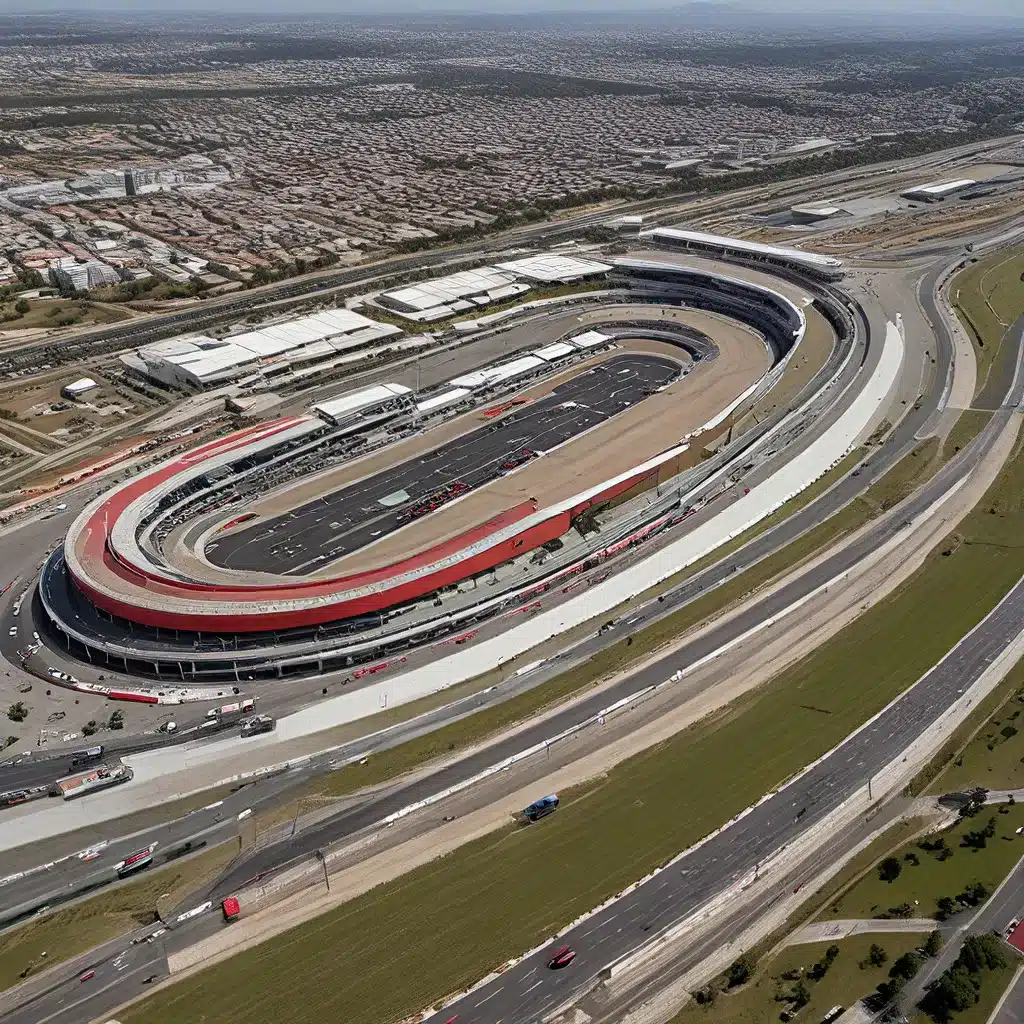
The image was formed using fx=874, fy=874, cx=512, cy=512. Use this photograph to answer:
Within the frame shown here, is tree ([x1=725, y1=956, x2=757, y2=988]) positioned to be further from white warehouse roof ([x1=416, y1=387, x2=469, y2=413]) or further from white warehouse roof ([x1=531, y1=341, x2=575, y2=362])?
white warehouse roof ([x1=531, y1=341, x2=575, y2=362])

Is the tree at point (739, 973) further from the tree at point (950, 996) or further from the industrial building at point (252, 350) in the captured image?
the industrial building at point (252, 350)

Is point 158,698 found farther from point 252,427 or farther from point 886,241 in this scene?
point 886,241

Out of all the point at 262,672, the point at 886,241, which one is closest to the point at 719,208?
the point at 886,241

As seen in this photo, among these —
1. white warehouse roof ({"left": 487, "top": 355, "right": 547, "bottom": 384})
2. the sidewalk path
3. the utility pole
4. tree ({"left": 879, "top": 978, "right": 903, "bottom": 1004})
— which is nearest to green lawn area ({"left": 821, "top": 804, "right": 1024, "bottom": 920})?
the sidewalk path

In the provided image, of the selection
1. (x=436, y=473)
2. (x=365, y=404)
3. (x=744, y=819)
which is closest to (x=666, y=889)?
(x=744, y=819)

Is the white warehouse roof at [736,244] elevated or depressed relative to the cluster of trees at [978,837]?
elevated

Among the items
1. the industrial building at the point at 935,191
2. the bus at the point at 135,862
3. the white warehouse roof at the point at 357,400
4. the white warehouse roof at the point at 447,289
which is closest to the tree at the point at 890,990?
the bus at the point at 135,862
